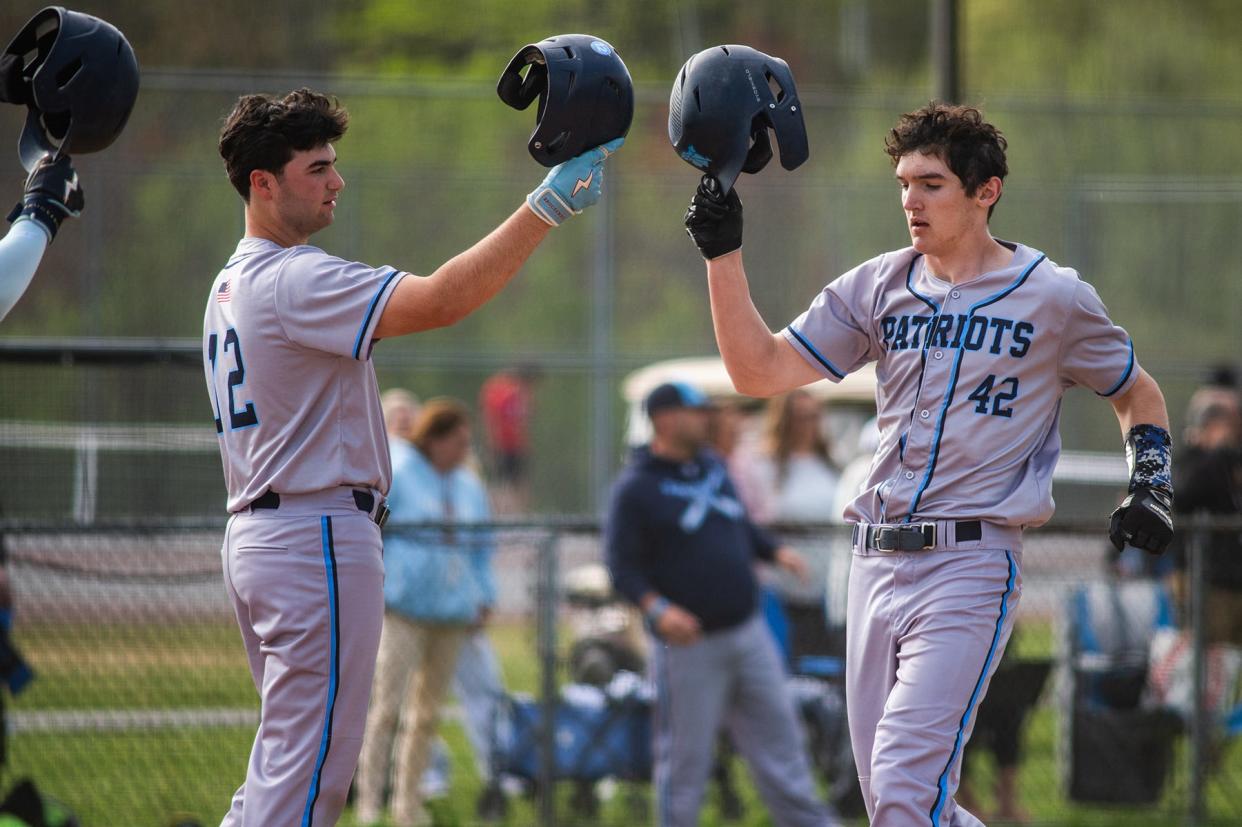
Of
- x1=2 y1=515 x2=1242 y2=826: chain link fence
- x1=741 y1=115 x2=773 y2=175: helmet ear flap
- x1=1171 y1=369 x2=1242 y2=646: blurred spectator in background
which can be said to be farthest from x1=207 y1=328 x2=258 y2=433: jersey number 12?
x1=1171 y1=369 x2=1242 y2=646: blurred spectator in background

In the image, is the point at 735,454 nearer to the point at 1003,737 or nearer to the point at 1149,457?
the point at 1003,737

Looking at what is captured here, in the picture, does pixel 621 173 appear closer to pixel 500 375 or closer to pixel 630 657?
pixel 500 375

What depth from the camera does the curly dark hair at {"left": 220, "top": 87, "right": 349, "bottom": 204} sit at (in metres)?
4.06

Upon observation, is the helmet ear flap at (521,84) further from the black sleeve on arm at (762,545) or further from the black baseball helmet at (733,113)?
the black sleeve on arm at (762,545)

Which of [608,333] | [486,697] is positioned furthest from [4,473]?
[608,333]

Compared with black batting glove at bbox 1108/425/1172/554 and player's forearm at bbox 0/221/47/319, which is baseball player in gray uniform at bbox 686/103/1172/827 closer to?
black batting glove at bbox 1108/425/1172/554

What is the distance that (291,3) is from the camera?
51.9 ft

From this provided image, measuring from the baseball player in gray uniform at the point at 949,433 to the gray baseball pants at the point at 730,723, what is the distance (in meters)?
2.50

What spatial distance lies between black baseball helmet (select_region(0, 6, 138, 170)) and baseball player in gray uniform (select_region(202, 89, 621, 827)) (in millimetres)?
620

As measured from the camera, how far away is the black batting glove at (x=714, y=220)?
4.27 meters

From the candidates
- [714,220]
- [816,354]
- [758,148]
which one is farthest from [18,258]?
[816,354]

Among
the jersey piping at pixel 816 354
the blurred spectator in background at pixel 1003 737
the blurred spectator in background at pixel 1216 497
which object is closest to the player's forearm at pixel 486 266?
the jersey piping at pixel 816 354

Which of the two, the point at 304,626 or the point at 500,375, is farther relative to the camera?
the point at 500,375

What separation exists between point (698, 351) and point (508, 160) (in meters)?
2.48
